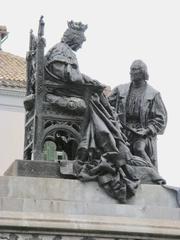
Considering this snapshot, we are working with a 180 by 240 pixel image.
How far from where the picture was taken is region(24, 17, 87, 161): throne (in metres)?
11.4

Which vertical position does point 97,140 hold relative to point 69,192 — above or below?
above

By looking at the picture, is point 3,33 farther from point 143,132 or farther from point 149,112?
point 143,132

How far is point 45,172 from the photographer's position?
11.0 metres

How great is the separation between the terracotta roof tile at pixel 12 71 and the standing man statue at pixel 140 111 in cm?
1408

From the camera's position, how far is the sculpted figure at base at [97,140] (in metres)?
11.0

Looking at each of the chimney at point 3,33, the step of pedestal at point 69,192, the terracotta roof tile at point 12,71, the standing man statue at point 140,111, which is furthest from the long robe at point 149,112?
the chimney at point 3,33

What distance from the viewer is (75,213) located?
416 inches

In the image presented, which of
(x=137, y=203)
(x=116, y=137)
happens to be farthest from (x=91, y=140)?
(x=137, y=203)

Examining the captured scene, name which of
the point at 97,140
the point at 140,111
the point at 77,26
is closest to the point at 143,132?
the point at 140,111

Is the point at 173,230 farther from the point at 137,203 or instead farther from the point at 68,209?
the point at 68,209

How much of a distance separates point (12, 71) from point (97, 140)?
16.2 metres

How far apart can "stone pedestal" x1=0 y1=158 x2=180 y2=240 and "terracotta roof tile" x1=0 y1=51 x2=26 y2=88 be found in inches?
613

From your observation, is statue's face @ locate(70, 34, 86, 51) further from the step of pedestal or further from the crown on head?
the step of pedestal

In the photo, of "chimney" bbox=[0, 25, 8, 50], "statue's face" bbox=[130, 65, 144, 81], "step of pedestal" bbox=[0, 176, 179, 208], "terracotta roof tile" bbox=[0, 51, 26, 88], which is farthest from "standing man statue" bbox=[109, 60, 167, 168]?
"chimney" bbox=[0, 25, 8, 50]
